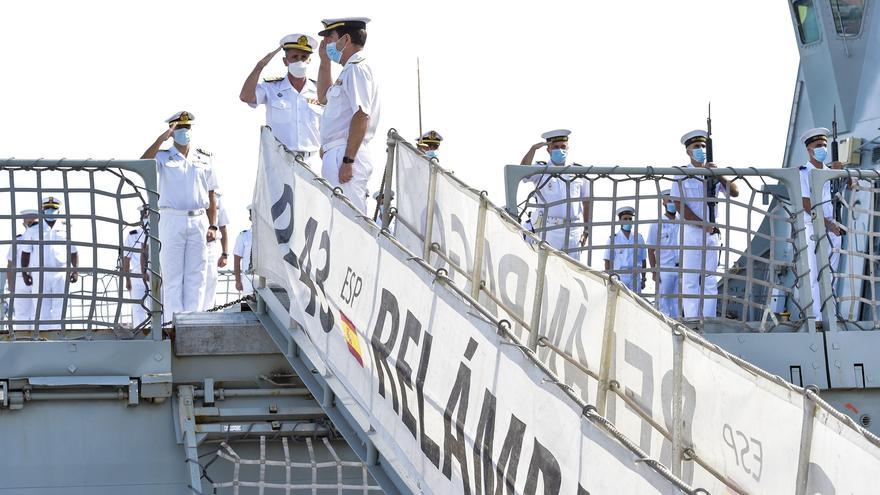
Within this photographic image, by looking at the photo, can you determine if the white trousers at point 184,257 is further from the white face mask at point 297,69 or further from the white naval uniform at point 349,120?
the white naval uniform at point 349,120

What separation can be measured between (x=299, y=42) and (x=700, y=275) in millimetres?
3510

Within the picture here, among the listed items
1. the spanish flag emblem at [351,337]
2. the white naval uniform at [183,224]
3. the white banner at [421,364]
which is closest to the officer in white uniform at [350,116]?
the white banner at [421,364]

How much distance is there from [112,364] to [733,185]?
405 cm

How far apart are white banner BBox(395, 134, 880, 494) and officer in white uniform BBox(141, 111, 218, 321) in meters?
3.92

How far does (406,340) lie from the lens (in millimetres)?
6879

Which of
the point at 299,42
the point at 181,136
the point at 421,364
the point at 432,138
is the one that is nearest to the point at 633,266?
the point at 421,364

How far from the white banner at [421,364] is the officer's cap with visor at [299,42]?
78.2 inches

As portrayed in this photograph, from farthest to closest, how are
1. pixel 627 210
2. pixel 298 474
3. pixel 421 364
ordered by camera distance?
1. pixel 627 210
2. pixel 298 474
3. pixel 421 364

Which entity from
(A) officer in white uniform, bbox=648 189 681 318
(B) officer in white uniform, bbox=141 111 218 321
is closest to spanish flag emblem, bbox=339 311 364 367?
(A) officer in white uniform, bbox=648 189 681 318

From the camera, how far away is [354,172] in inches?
361

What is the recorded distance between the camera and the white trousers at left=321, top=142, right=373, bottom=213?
9180 millimetres

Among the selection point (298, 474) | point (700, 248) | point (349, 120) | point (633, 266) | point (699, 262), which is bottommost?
point (298, 474)

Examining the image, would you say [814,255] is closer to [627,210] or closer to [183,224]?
[627,210]

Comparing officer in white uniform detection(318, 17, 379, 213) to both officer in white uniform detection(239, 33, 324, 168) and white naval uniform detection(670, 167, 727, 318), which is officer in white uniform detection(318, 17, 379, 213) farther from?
white naval uniform detection(670, 167, 727, 318)
